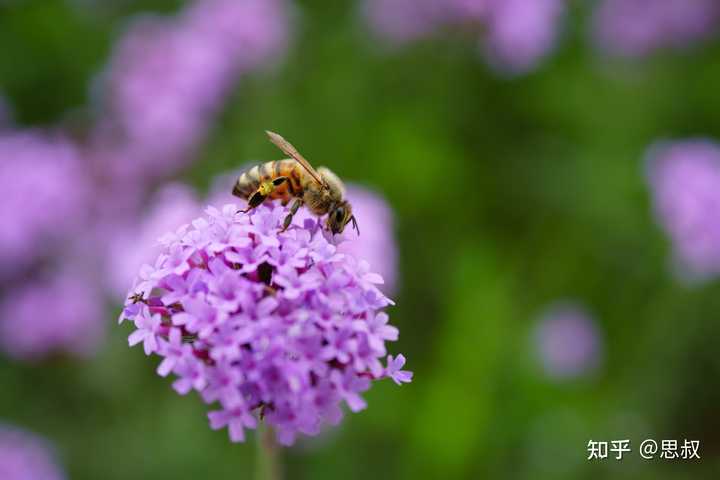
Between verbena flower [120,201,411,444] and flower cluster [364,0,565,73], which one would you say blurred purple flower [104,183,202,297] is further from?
flower cluster [364,0,565,73]

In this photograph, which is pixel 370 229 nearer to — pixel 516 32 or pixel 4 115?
pixel 516 32

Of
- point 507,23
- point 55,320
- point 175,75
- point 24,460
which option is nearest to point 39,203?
point 55,320

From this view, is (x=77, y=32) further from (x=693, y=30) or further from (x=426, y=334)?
(x=693, y=30)

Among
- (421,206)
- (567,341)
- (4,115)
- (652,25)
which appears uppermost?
(652,25)

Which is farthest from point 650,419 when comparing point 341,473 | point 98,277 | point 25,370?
point 25,370

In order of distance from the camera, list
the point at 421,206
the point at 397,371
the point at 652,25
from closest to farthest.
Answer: the point at 397,371
the point at 421,206
the point at 652,25

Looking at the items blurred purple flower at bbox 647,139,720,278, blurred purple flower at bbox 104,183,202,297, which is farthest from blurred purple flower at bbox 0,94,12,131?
blurred purple flower at bbox 647,139,720,278
